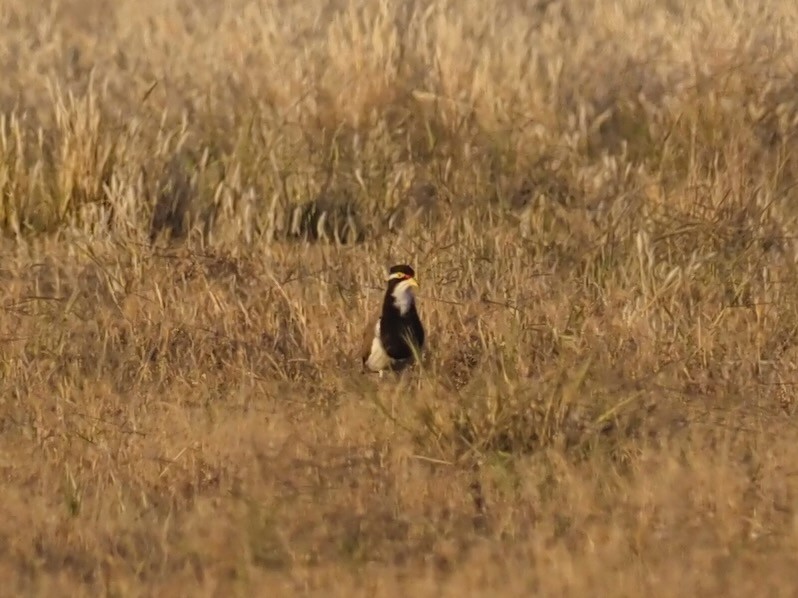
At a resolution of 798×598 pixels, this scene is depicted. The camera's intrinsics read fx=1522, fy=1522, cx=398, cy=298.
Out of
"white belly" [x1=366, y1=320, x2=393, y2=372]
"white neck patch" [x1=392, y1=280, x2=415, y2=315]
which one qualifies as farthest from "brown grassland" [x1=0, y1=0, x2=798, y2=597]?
"white neck patch" [x1=392, y1=280, x2=415, y2=315]

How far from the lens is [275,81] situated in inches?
349

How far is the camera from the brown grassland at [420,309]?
13.9 feet

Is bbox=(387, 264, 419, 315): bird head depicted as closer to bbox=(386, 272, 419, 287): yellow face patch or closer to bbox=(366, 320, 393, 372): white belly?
bbox=(386, 272, 419, 287): yellow face patch

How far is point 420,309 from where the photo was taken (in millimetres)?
6242

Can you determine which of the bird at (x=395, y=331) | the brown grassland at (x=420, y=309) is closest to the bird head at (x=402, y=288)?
the bird at (x=395, y=331)

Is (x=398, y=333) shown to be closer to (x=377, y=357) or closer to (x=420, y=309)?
(x=377, y=357)

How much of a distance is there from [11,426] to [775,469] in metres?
2.52

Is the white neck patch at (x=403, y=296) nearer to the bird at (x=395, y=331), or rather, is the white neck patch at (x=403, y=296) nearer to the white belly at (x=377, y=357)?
the bird at (x=395, y=331)

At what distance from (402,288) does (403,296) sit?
0.03 meters

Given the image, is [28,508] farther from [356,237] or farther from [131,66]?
[131,66]

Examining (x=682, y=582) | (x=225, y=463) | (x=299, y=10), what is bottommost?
(x=299, y=10)

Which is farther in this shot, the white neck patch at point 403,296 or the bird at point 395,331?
the white neck patch at point 403,296

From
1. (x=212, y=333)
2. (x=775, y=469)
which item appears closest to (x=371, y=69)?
(x=212, y=333)

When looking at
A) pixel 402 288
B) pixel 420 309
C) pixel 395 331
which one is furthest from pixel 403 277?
pixel 420 309
